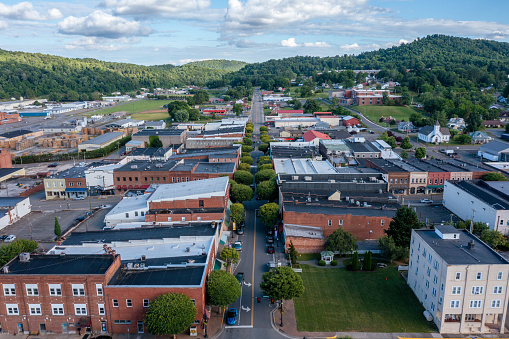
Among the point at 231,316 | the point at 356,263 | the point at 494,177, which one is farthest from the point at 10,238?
the point at 494,177

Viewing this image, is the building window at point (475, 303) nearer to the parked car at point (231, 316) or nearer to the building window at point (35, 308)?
the parked car at point (231, 316)

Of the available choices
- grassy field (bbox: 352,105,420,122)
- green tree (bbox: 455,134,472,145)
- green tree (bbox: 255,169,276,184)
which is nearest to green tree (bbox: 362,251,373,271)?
green tree (bbox: 255,169,276,184)

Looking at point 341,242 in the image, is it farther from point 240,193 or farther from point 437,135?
point 437,135

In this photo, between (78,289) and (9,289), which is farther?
(9,289)

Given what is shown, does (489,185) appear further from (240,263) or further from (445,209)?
(240,263)

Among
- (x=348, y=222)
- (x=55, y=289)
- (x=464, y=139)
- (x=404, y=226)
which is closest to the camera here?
(x=55, y=289)

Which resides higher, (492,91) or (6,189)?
(492,91)

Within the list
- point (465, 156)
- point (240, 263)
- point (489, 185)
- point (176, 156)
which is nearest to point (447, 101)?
point (465, 156)
